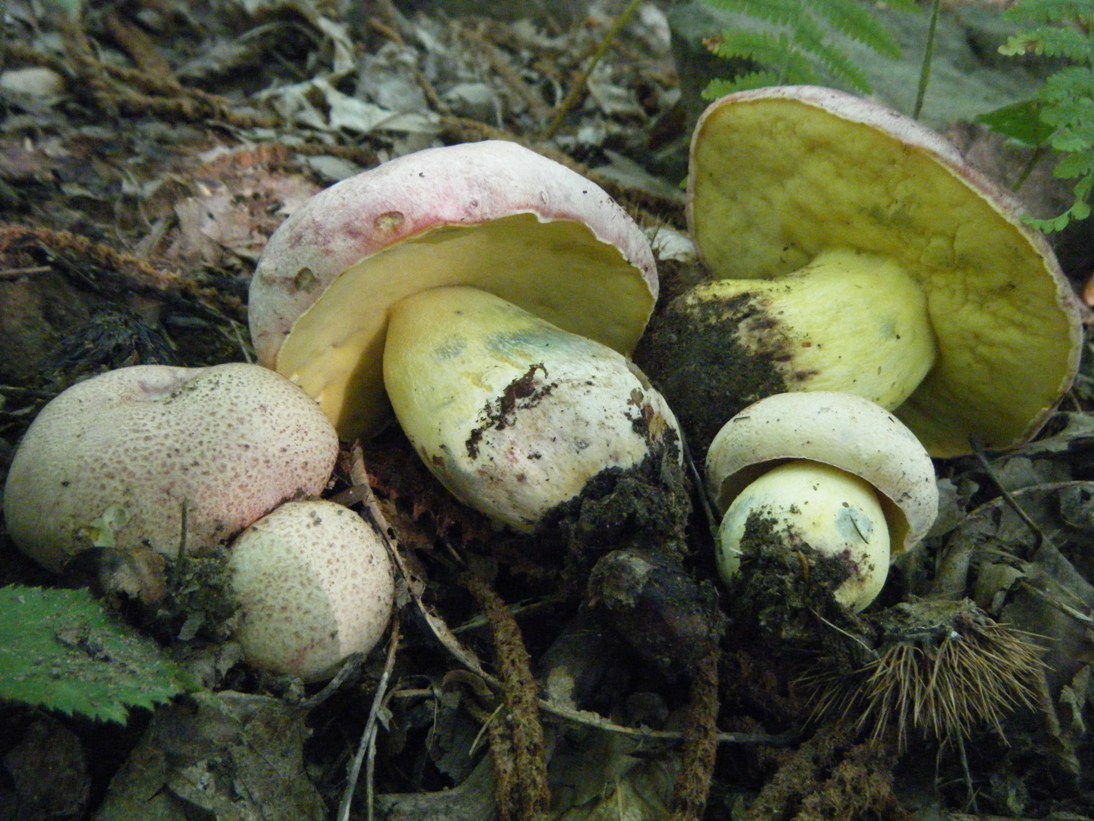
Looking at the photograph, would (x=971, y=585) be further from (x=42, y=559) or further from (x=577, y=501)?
(x=42, y=559)

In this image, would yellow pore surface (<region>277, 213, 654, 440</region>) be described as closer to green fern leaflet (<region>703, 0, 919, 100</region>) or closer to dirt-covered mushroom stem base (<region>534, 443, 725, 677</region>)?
dirt-covered mushroom stem base (<region>534, 443, 725, 677</region>)

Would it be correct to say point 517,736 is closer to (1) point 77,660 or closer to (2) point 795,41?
(1) point 77,660

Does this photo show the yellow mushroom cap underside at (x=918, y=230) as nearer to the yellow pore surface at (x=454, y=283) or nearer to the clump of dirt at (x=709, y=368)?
the clump of dirt at (x=709, y=368)

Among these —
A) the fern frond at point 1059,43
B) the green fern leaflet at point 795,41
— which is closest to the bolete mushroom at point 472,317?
the green fern leaflet at point 795,41

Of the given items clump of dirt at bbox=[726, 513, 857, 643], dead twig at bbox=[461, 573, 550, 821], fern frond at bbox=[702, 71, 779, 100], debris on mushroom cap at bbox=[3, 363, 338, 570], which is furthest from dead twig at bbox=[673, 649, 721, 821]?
fern frond at bbox=[702, 71, 779, 100]

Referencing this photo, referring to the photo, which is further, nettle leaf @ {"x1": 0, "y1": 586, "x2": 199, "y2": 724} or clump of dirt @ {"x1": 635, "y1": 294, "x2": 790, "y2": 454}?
clump of dirt @ {"x1": 635, "y1": 294, "x2": 790, "y2": 454}

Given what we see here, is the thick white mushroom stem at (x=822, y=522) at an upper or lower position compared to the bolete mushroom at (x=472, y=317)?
lower

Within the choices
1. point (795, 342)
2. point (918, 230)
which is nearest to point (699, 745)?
point (795, 342)

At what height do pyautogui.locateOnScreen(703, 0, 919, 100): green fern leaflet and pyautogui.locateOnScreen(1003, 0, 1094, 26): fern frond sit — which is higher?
pyautogui.locateOnScreen(1003, 0, 1094, 26): fern frond
